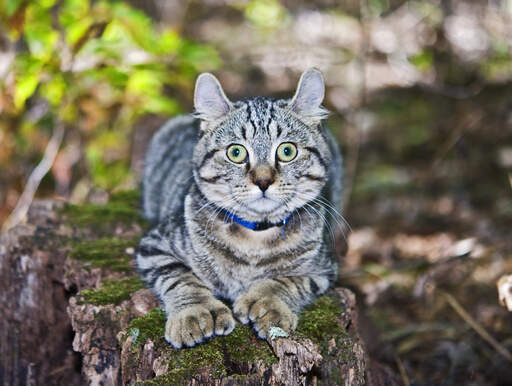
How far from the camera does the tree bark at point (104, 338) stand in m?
2.11

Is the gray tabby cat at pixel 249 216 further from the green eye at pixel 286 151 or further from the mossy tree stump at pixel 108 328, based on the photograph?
the mossy tree stump at pixel 108 328

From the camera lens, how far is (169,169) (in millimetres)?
4301

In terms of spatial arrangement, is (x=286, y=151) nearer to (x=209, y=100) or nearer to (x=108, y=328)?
(x=209, y=100)

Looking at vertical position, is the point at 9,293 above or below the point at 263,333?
above

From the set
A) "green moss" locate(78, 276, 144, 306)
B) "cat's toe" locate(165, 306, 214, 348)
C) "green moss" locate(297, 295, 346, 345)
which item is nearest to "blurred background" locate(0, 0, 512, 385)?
"green moss" locate(297, 295, 346, 345)

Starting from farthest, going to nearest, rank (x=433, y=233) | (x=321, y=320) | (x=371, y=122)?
(x=371, y=122), (x=433, y=233), (x=321, y=320)

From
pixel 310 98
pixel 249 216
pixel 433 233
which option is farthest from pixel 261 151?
pixel 433 233

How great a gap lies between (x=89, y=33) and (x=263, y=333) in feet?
9.29

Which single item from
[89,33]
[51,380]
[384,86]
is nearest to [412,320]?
[51,380]

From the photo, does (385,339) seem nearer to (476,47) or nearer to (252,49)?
(476,47)

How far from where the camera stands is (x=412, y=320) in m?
4.41

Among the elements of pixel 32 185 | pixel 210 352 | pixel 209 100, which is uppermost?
pixel 32 185

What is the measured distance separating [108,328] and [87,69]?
243 cm

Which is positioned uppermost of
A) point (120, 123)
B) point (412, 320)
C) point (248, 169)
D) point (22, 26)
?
point (120, 123)
